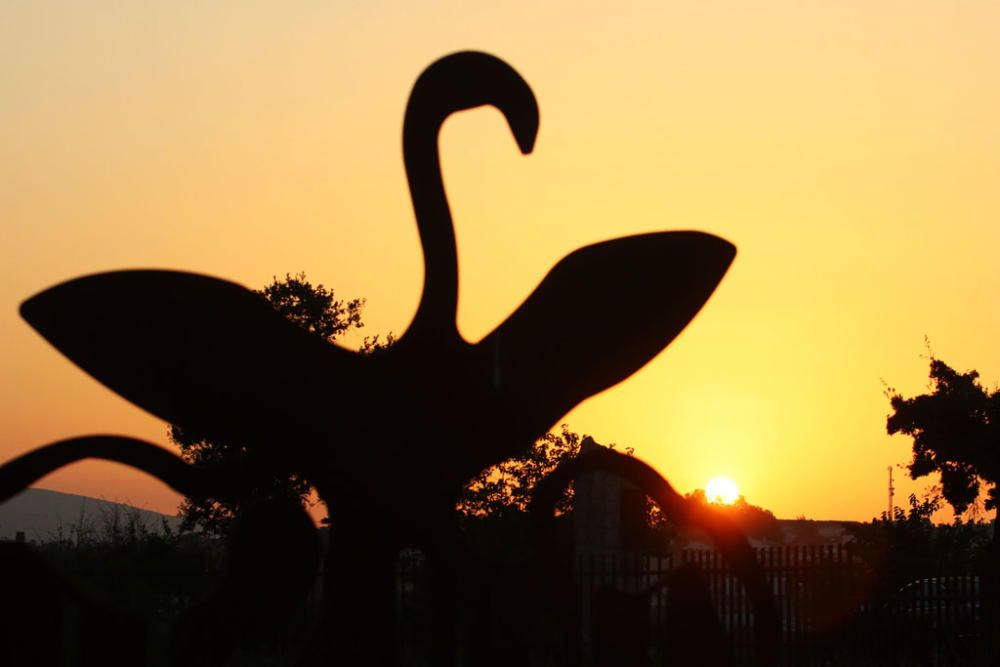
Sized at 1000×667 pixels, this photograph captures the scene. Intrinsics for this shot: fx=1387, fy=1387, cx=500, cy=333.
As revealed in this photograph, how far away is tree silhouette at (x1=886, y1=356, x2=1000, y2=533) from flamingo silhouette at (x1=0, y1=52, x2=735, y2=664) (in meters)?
14.9

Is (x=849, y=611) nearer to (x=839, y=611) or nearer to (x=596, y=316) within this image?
(x=839, y=611)

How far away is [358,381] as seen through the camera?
582 cm

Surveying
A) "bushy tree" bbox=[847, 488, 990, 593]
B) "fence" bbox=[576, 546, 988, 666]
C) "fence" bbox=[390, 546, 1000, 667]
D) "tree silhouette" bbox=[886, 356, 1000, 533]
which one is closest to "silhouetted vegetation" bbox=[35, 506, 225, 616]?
"fence" bbox=[390, 546, 1000, 667]

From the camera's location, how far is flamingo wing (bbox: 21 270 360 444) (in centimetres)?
541

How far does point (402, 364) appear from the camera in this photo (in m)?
5.99

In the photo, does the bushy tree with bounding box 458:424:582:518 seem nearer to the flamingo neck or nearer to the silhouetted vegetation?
the silhouetted vegetation

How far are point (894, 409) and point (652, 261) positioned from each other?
15.7m

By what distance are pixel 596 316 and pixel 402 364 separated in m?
0.97

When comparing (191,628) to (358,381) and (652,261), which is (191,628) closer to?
(358,381)

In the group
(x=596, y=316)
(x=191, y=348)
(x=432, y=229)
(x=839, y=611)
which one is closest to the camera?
(x=191, y=348)

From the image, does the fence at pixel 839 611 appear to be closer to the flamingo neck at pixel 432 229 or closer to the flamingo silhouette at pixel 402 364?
the flamingo silhouette at pixel 402 364

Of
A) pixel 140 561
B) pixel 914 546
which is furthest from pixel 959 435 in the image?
pixel 140 561

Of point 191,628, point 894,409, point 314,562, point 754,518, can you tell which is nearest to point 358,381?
point 314,562

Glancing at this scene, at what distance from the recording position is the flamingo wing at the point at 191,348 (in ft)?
17.8
